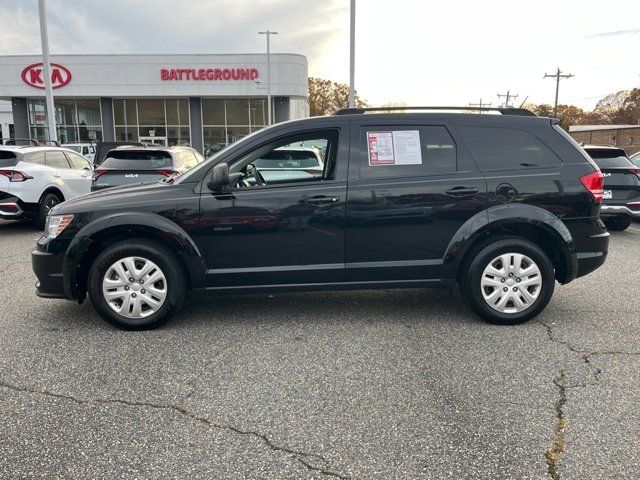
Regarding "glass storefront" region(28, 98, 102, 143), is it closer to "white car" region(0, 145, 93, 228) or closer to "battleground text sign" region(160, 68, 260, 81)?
"battleground text sign" region(160, 68, 260, 81)

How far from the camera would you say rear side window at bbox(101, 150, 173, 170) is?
31.8ft

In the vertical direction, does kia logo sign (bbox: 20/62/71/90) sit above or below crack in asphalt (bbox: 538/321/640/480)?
above

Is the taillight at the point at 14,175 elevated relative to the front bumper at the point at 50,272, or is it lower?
elevated

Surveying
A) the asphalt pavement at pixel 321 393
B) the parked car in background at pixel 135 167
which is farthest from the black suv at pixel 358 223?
the parked car in background at pixel 135 167

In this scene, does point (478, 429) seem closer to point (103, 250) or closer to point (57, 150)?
point (103, 250)

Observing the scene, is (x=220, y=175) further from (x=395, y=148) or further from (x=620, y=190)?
(x=620, y=190)

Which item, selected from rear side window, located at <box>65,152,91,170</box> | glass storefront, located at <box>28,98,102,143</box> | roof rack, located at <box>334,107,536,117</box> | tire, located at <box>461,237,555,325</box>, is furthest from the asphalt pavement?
glass storefront, located at <box>28,98,102,143</box>

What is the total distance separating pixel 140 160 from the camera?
9766mm

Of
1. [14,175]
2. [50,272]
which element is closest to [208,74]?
→ [14,175]

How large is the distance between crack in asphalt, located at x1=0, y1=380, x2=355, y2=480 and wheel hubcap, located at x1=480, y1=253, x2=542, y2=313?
98.1 inches

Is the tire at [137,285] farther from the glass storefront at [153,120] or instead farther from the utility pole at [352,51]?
the glass storefront at [153,120]

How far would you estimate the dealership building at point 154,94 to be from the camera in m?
33.7

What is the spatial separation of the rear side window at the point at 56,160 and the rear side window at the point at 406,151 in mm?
8136

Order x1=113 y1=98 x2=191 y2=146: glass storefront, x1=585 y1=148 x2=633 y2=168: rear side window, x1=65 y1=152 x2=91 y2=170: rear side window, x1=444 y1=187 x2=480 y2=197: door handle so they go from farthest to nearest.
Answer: x1=113 y1=98 x2=191 y2=146: glass storefront
x1=65 y1=152 x2=91 y2=170: rear side window
x1=585 y1=148 x2=633 y2=168: rear side window
x1=444 y1=187 x2=480 y2=197: door handle
